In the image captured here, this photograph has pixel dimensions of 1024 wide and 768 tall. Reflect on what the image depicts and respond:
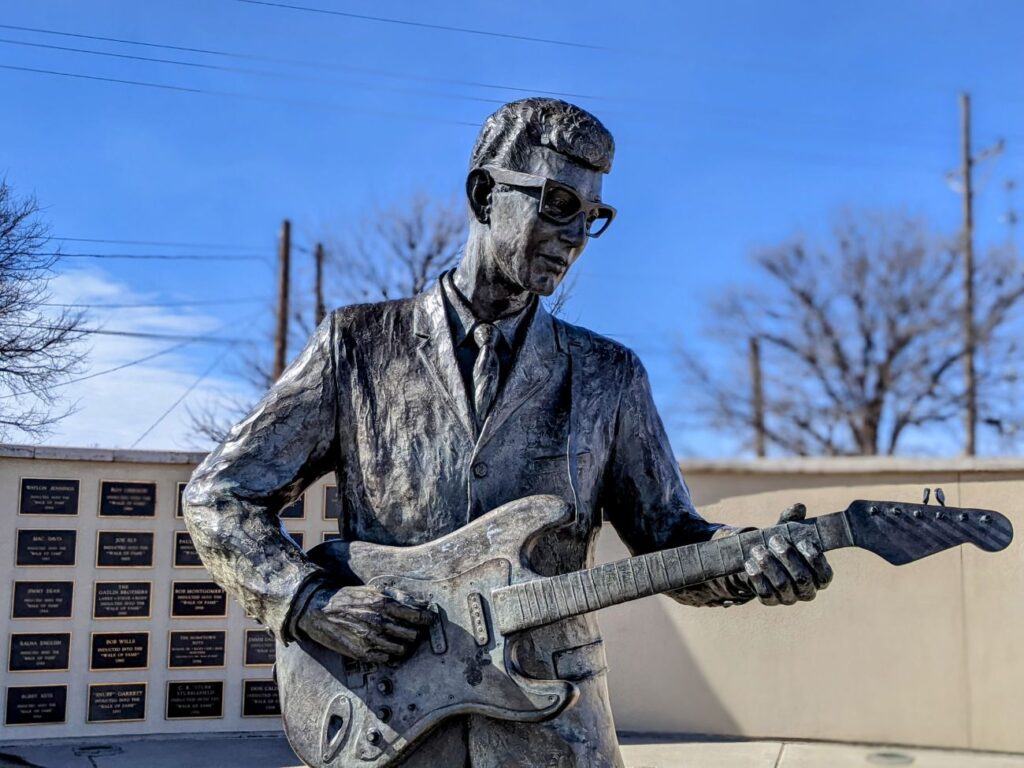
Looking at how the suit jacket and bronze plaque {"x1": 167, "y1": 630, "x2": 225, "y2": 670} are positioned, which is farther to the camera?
bronze plaque {"x1": 167, "y1": 630, "x2": 225, "y2": 670}

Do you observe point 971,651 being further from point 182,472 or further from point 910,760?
point 182,472

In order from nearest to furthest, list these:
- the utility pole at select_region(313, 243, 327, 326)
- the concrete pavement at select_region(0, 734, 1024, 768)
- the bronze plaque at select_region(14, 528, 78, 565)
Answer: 1. the concrete pavement at select_region(0, 734, 1024, 768)
2. the bronze plaque at select_region(14, 528, 78, 565)
3. the utility pole at select_region(313, 243, 327, 326)

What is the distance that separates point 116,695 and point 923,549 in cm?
680

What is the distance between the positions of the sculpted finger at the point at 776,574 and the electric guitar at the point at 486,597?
2.1 inches

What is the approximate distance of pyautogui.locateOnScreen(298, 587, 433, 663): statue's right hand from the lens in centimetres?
206

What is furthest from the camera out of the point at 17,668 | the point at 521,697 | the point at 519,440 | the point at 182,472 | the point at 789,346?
the point at 789,346

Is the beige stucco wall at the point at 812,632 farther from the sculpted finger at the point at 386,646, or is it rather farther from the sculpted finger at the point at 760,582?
the sculpted finger at the point at 760,582

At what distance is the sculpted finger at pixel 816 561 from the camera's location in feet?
6.70

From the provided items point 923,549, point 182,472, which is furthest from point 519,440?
point 182,472

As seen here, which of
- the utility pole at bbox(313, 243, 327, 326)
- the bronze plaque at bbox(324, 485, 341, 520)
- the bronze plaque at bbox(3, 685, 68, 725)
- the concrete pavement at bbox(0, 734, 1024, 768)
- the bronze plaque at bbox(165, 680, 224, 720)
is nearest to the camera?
the concrete pavement at bbox(0, 734, 1024, 768)

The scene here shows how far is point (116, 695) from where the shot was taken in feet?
24.8

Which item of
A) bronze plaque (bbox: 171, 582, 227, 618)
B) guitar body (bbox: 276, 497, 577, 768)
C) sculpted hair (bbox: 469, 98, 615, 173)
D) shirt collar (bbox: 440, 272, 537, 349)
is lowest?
bronze plaque (bbox: 171, 582, 227, 618)

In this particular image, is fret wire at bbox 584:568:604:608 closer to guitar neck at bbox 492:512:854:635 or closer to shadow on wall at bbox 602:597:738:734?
guitar neck at bbox 492:512:854:635

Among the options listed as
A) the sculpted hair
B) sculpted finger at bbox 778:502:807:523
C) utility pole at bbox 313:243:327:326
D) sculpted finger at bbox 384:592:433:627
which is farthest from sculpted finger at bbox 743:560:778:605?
utility pole at bbox 313:243:327:326
